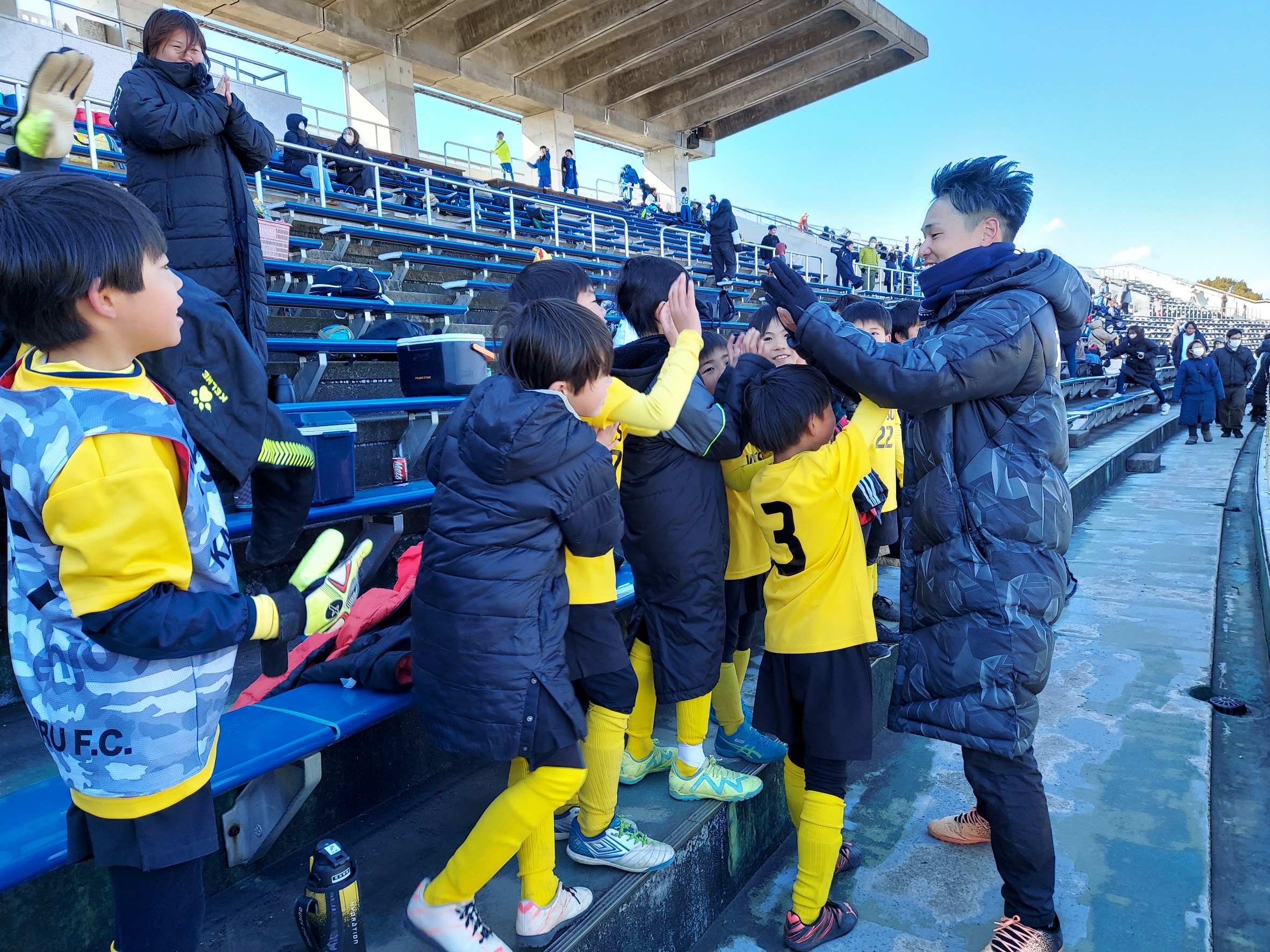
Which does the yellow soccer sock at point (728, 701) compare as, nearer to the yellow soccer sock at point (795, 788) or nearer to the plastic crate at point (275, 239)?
the yellow soccer sock at point (795, 788)

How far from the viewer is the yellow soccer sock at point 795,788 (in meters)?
2.02

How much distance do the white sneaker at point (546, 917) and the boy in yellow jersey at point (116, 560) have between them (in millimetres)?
645

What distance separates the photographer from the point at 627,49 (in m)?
24.5

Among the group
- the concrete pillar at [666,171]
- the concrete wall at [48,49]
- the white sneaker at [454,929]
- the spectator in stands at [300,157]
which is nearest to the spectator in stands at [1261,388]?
the spectator in stands at [300,157]

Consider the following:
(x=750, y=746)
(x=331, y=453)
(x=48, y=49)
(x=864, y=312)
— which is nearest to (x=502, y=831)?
(x=750, y=746)

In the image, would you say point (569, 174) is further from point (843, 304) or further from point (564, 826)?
point (564, 826)

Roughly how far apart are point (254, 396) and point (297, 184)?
9305 mm

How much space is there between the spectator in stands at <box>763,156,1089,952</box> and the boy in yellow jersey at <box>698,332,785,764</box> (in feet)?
1.74

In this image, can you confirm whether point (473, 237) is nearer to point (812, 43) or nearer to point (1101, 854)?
point (1101, 854)

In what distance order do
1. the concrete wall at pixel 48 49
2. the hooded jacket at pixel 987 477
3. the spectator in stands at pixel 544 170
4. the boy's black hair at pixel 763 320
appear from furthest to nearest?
the spectator in stands at pixel 544 170 < the concrete wall at pixel 48 49 < the boy's black hair at pixel 763 320 < the hooded jacket at pixel 987 477

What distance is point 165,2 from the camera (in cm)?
1609

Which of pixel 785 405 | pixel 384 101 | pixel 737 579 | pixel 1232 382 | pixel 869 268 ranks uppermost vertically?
pixel 384 101

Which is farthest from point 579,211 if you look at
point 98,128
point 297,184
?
point 98,128

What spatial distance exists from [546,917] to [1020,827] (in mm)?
1043
